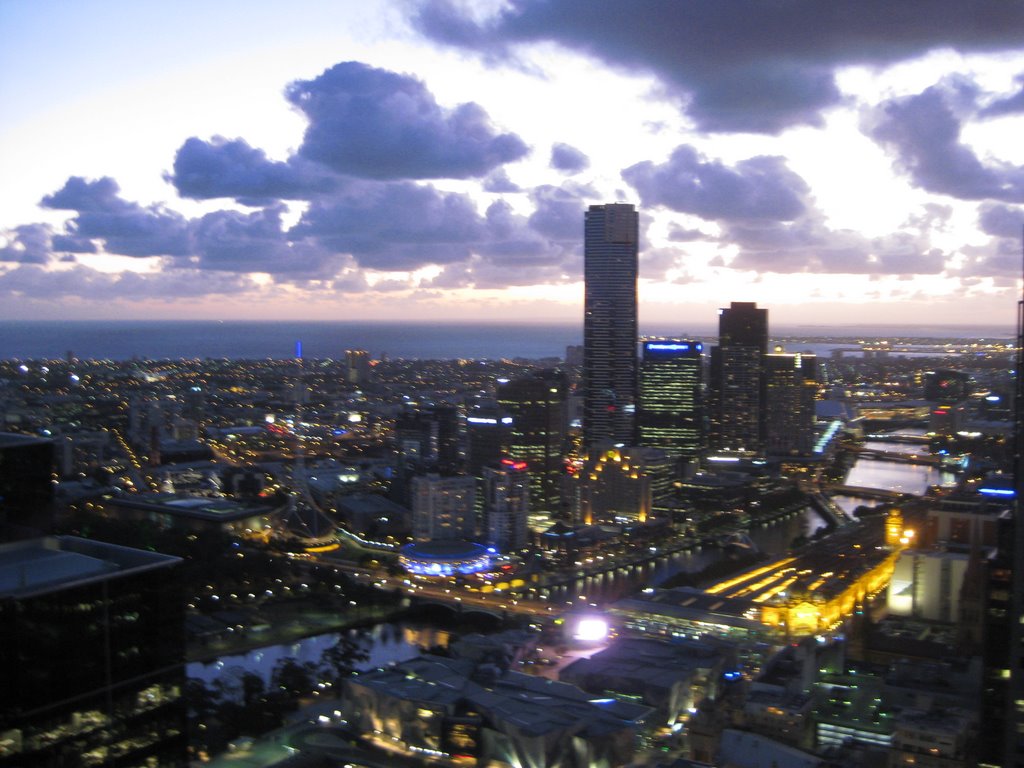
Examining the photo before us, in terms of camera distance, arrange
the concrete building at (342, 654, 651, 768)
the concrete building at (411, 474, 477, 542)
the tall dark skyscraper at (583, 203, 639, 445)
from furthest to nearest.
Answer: the tall dark skyscraper at (583, 203, 639, 445)
the concrete building at (411, 474, 477, 542)
the concrete building at (342, 654, 651, 768)

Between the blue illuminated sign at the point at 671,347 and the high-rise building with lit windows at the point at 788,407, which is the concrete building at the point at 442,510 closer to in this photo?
the blue illuminated sign at the point at 671,347

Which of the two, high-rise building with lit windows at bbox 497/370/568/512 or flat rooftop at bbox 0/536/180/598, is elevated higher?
flat rooftop at bbox 0/536/180/598

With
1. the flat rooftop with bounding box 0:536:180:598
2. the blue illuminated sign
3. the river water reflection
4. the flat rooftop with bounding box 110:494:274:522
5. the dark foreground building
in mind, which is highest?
the blue illuminated sign

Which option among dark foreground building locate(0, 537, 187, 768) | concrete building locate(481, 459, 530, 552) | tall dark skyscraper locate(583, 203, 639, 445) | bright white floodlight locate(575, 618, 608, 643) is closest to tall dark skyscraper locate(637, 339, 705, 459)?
tall dark skyscraper locate(583, 203, 639, 445)

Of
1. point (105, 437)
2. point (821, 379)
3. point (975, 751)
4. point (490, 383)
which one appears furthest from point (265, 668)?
point (821, 379)

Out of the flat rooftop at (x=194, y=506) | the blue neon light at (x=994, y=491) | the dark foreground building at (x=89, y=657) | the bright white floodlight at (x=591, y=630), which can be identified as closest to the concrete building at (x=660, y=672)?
the bright white floodlight at (x=591, y=630)

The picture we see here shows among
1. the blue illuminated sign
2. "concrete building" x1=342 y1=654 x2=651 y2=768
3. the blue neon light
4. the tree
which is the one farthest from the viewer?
the blue illuminated sign

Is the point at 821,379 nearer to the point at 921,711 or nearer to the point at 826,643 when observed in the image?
the point at 826,643

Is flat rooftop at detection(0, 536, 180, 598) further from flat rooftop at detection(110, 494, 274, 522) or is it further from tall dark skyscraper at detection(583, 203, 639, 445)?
tall dark skyscraper at detection(583, 203, 639, 445)

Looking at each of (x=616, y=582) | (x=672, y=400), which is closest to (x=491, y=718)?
(x=616, y=582)
